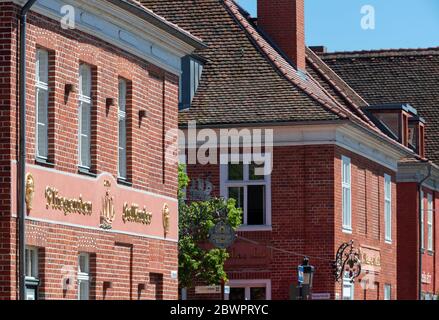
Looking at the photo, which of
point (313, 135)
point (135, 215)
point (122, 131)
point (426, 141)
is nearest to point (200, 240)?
point (313, 135)

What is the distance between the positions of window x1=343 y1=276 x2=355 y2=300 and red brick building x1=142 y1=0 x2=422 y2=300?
3 centimetres

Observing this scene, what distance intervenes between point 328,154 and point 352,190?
8.83 ft

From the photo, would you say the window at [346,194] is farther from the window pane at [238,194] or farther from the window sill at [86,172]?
the window sill at [86,172]

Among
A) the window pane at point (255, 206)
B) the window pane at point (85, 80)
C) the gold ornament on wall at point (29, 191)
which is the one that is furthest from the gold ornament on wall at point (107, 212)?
the window pane at point (255, 206)

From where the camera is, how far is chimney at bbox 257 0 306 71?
46469 mm

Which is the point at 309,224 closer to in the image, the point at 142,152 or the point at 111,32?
the point at 142,152

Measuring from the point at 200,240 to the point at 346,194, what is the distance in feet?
24.4

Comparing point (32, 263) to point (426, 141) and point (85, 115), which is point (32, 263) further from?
point (426, 141)

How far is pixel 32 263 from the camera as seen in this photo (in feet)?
82.9

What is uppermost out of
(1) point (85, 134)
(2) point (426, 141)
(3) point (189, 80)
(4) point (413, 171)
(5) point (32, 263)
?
(3) point (189, 80)

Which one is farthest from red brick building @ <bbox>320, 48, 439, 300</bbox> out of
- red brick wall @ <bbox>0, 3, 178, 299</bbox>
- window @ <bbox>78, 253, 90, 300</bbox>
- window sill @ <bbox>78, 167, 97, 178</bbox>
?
window sill @ <bbox>78, 167, 97, 178</bbox>

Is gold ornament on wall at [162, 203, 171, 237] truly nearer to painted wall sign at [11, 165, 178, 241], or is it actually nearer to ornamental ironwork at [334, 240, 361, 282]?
painted wall sign at [11, 165, 178, 241]
